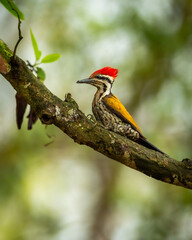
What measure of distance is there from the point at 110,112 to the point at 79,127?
1.34 meters

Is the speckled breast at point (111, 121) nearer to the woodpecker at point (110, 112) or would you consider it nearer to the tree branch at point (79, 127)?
the woodpecker at point (110, 112)

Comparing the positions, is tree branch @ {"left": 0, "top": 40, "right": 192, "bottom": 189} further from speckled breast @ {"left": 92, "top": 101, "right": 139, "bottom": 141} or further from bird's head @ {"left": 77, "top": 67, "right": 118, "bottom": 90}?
bird's head @ {"left": 77, "top": 67, "right": 118, "bottom": 90}

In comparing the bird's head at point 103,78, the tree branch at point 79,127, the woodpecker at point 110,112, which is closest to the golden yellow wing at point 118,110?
the woodpecker at point 110,112

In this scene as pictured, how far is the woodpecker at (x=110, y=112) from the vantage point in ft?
12.6

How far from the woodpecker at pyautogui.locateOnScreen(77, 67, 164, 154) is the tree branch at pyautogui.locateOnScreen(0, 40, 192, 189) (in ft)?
2.14

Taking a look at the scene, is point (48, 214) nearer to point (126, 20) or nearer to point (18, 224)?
point (18, 224)

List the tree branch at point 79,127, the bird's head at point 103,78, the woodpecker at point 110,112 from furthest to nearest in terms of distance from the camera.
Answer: the bird's head at point 103,78
the woodpecker at point 110,112
the tree branch at point 79,127

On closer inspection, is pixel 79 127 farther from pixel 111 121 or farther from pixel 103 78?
pixel 103 78

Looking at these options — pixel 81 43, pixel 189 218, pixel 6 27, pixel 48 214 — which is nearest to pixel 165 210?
pixel 189 218

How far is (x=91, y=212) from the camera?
24.8 ft

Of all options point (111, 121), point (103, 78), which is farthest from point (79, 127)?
point (103, 78)

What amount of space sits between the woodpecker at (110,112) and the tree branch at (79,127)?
0.65m

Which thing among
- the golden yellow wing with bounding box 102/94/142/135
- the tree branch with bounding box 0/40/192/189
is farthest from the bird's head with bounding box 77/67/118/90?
the tree branch with bounding box 0/40/192/189

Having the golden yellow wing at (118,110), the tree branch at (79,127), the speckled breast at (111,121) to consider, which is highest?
the golden yellow wing at (118,110)
